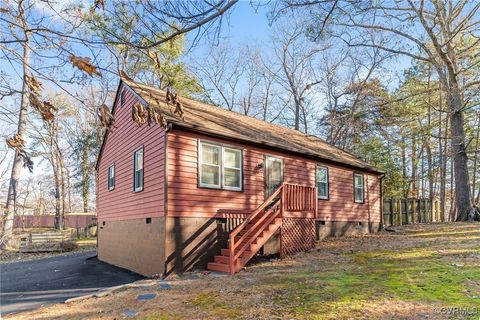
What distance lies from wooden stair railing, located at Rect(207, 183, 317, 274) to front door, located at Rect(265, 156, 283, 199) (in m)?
0.61

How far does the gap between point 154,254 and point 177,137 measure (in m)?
2.87

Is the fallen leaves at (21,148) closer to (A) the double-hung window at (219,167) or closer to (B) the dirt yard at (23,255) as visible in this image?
(A) the double-hung window at (219,167)

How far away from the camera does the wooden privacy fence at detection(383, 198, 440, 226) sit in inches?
731

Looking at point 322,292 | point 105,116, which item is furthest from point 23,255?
point 105,116

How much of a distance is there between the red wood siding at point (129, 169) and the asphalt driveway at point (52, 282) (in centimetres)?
168

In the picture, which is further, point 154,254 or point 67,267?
point 67,267

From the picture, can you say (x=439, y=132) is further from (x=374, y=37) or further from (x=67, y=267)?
(x=67, y=267)

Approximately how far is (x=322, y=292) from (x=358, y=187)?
1066 centimetres

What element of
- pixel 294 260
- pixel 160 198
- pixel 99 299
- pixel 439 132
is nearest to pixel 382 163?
pixel 439 132

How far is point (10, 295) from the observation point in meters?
7.77

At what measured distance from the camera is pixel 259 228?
900cm

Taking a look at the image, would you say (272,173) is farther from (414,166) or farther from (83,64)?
(414,166)

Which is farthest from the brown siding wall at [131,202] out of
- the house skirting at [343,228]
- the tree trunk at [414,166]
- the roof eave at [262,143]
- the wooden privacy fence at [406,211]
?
the tree trunk at [414,166]

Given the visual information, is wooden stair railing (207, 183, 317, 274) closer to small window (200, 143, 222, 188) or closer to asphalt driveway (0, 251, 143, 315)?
small window (200, 143, 222, 188)
